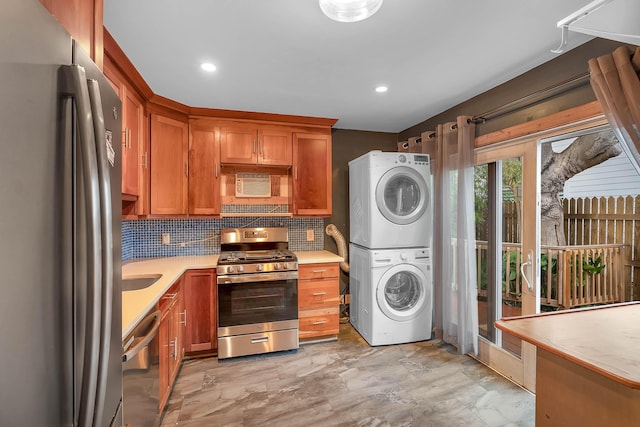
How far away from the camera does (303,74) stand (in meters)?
2.32

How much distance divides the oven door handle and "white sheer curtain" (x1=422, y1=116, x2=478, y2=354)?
5.17 ft

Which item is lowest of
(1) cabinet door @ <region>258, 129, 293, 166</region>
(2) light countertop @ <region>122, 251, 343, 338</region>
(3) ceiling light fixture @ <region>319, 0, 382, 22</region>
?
(2) light countertop @ <region>122, 251, 343, 338</region>

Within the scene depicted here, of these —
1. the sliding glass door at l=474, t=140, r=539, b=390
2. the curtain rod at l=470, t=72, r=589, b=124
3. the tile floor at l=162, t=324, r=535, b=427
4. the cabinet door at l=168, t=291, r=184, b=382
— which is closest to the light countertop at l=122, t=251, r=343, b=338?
the cabinet door at l=168, t=291, r=184, b=382

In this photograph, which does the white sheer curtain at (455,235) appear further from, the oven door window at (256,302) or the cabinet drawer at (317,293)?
the oven door window at (256,302)

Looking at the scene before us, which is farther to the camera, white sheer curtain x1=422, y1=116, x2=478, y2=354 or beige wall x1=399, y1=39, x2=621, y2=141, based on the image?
white sheer curtain x1=422, y1=116, x2=478, y2=354

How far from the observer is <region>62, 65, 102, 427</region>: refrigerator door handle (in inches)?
22.8

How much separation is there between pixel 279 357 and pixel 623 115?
3093 mm

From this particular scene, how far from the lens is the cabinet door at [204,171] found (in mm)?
3088

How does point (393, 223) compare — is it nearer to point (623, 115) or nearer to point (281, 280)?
point (281, 280)

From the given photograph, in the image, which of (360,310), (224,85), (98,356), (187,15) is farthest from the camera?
(360,310)

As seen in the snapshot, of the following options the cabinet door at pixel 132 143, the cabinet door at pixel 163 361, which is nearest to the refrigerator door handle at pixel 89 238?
the cabinet door at pixel 163 361

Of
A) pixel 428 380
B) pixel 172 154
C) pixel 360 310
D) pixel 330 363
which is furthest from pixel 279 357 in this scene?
pixel 172 154

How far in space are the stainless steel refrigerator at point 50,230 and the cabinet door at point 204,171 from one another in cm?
253

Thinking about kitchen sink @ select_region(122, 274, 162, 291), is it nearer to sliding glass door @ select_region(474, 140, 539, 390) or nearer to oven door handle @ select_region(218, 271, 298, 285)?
oven door handle @ select_region(218, 271, 298, 285)
